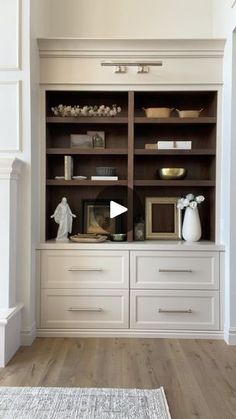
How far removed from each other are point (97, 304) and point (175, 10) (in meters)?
2.77

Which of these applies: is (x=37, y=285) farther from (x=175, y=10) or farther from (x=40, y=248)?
(x=175, y=10)

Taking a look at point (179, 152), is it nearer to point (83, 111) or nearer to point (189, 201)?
point (189, 201)

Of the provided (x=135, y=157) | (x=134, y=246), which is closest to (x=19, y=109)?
(x=135, y=157)

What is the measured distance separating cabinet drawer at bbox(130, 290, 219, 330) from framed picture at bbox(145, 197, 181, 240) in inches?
24.3

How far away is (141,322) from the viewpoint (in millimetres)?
3092

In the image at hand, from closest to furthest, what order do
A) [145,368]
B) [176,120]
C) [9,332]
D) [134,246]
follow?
[145,368] < [9,332] < [134,246] < [176,120]

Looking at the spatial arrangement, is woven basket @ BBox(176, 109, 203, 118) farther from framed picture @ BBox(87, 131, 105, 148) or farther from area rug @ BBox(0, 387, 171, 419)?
area rug @ BBox(0, 387, 171, 419)

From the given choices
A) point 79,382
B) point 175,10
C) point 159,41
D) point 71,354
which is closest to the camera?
point 79,382

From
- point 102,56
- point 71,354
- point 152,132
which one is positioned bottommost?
point 71,354

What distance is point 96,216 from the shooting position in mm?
3523

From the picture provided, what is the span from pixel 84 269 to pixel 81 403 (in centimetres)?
119

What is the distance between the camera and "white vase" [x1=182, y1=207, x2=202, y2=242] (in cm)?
326

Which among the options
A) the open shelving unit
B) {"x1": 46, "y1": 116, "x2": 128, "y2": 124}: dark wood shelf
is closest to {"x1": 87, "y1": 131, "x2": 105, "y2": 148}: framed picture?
the open shelving unit

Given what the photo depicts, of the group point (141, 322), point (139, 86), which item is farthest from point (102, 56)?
point (141, 322)
